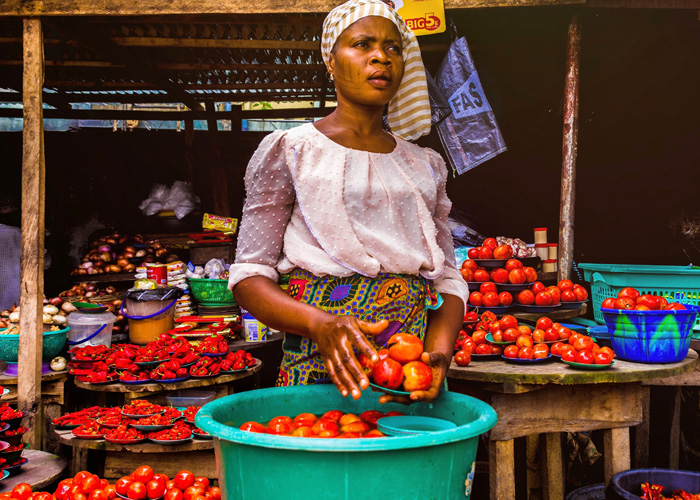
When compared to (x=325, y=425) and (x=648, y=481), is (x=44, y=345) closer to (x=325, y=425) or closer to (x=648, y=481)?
(x=325, y=425)

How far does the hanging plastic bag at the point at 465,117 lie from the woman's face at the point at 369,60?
9.69 ft

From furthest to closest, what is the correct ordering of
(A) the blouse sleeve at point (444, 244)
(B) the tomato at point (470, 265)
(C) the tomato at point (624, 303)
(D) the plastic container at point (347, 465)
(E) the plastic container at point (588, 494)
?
(B) the tomato at point (470, 265) → (E) the plastic container at point (588, 494) → (C) the tomato at point (624, 303) → (A) the blouse sleeve at point (444, 244) → (D) the plastic container at point (347, 465)

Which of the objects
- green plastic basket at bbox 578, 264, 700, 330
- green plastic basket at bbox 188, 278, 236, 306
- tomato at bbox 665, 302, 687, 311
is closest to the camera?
tomato at bbox 665, 302, 687, 311

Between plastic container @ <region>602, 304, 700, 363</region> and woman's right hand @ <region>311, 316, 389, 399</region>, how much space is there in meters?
2.11

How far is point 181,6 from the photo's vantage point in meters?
3.90

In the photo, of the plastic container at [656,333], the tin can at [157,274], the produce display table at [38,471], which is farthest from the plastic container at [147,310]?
the plastic container at [656,333]

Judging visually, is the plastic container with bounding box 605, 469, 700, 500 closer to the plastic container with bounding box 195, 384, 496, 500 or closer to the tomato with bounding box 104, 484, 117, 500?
the plastic container with bounding box 195, 384, 496, 500

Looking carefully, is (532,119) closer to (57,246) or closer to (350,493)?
(350,493)

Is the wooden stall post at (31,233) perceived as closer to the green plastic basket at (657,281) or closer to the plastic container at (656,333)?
the plastic container at (656,333)

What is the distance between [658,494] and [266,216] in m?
2.34

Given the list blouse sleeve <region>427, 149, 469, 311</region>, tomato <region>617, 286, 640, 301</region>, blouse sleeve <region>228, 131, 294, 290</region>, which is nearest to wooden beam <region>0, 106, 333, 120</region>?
tomato <region>617, 286, 640, 301</region>

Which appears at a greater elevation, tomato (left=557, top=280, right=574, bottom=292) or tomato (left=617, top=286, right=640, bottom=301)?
tomato (left=617, top=286, right=640, bottom=301)

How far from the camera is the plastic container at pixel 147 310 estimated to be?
5.05m

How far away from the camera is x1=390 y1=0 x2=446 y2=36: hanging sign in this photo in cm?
389
